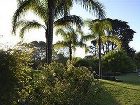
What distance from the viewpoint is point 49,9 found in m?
19.9

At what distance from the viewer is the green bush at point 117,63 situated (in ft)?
176

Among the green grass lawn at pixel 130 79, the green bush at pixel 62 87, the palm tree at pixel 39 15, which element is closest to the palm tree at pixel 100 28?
the green grass lawn at pixel 130 79

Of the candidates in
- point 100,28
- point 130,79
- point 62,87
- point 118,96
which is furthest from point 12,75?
point 130,79

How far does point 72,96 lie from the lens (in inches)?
577

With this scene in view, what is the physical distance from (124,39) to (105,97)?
214ft


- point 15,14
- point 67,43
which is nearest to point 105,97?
point 15,14

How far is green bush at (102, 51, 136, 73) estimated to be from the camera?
53.5m

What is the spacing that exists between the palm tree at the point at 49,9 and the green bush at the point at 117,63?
32716 millimetres

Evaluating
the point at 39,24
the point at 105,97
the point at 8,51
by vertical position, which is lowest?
the point at 105,97

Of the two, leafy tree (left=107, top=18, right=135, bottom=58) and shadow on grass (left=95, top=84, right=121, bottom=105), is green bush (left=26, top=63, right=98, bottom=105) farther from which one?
leafy tree (left=107, top=18, right=135, bottom=58)

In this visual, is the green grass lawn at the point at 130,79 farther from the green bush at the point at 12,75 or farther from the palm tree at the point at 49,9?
the green bush at the point at 12,75

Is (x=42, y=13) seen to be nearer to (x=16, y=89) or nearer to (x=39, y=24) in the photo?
(x=39, y=24)

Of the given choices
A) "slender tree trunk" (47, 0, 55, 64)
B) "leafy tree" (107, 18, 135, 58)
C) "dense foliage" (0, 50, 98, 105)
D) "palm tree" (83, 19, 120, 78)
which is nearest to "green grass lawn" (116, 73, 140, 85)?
"palm tree" (83, 19, 120, 78)

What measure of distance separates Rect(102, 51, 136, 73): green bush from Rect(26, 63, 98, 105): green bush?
124 ft
